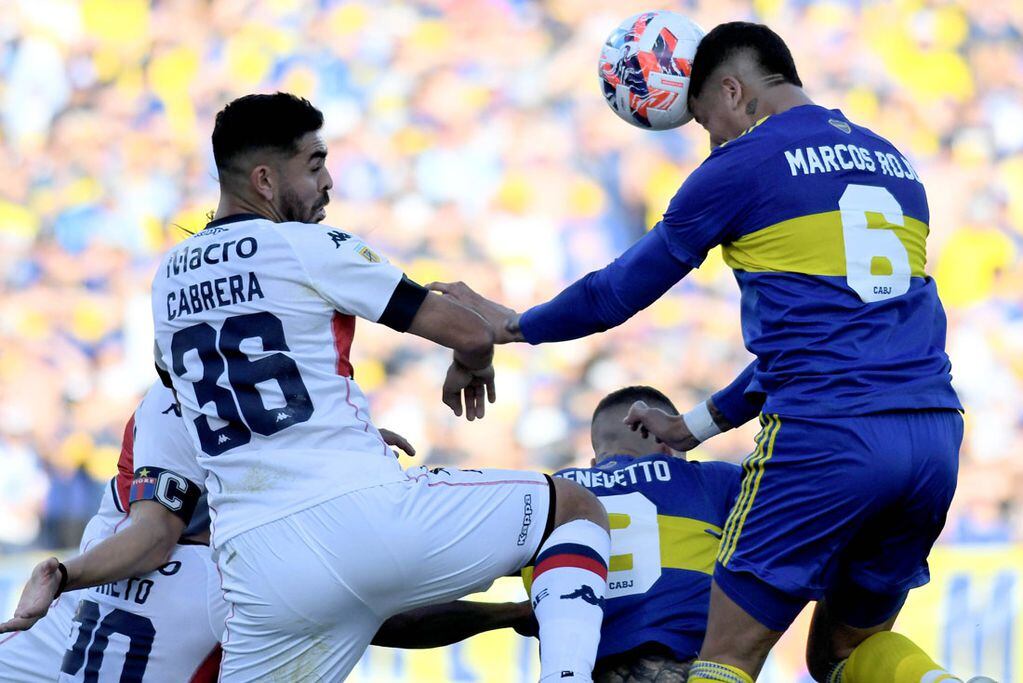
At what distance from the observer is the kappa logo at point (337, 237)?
3.69m

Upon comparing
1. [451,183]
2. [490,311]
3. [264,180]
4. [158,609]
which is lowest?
[158,609]

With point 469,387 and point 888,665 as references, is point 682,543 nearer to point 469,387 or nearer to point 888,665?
point 888,665

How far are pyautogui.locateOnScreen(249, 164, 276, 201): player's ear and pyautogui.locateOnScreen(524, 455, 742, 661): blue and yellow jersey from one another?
1.27 metres

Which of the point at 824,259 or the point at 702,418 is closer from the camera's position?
the point at 824,259

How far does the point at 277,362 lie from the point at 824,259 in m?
1.50

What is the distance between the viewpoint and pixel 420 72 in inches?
372

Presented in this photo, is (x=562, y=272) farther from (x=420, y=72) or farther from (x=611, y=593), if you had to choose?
(x=611, y=593)

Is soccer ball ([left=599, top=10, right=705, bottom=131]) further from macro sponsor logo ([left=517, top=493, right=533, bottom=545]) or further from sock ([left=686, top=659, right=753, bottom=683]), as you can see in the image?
sock ([left=686, top=659, right=753, bottom=683])

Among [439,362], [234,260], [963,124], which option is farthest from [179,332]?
[963,124]

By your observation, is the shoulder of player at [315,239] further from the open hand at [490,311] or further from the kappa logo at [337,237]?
the open hand at [490,311]

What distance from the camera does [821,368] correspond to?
364 cm

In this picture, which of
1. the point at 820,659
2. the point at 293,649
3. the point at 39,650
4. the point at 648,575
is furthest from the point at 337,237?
the point at 39,650

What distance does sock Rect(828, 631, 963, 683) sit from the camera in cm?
392

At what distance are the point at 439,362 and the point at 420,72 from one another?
209cm
